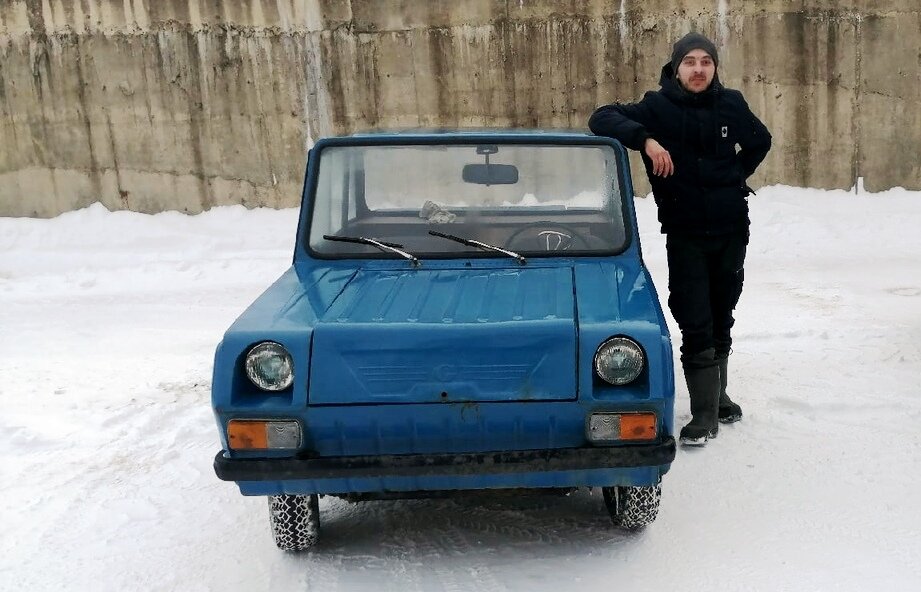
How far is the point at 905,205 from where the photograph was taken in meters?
11.0

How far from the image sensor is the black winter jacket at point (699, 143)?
13.6 ft

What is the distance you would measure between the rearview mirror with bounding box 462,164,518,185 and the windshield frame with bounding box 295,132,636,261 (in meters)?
0.11

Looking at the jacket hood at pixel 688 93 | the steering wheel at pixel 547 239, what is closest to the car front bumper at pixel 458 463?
the steering wheel at pixel 547 239

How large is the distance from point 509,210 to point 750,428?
5.84 ft

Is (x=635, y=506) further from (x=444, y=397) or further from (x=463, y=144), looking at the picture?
(x=463, y=144)

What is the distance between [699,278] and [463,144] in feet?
4.51

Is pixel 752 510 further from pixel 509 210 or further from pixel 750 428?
pixel 509 210

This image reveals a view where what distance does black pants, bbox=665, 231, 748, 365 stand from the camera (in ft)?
14.0

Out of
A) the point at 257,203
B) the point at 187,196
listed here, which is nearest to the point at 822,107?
the point at 257,203

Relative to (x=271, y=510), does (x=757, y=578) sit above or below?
below

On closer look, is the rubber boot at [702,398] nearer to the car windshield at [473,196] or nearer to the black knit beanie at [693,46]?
the car windshield at [473,196]

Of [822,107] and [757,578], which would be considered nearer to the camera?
[757,578]

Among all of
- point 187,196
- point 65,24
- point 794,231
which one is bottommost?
point 794,231

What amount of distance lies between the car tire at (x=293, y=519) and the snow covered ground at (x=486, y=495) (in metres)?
0.07
